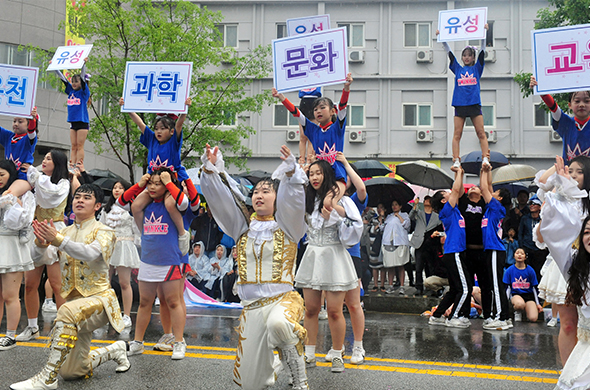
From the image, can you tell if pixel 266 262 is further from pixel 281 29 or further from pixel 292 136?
pixel 281 29

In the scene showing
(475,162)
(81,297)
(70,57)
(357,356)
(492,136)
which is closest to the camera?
(81,297)

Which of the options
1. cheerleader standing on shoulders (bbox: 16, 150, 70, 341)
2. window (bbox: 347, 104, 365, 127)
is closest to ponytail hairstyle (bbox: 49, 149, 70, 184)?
cheerleader standing on shoulders (bbox: 16, 150, 70, 341)

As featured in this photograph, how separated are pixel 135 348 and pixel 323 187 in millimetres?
2741

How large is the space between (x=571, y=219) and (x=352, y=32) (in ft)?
74.2

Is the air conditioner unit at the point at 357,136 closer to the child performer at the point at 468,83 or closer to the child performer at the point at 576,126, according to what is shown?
the child performer at the point at 468,83

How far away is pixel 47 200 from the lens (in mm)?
7277

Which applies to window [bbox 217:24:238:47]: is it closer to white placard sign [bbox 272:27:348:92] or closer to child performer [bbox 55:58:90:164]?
child performer [bbox 55:58:90:164]

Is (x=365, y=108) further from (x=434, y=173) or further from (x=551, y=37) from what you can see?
(x=551, y=37)

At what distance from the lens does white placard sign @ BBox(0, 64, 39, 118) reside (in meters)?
8.34

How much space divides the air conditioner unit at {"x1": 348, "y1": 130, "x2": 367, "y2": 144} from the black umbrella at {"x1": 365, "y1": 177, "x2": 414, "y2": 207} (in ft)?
34.8

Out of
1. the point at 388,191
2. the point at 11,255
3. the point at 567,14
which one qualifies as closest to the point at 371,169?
the point at 388,191

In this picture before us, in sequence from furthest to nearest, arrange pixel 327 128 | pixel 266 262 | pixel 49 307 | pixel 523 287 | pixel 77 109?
1. pixel 77 109
2. pixel 49 307
3. pixel 523 287
4. pixel 327 128
5. pixel 266 262

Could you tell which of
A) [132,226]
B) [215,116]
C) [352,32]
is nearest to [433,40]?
[352,32]

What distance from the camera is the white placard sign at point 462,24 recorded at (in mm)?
8078
